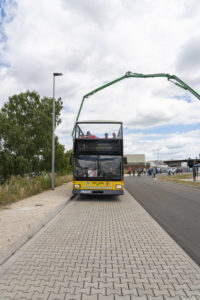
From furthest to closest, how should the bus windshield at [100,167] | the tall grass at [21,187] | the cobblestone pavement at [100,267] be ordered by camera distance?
the bus windshield at [100,167] → the tall grass at [21,187] → the cobblestone pavement at [100,267]

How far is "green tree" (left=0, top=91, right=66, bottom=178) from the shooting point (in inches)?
678

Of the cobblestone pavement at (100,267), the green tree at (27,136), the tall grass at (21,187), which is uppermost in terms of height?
the green tree at (27,136)

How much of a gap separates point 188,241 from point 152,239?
0.73 metres

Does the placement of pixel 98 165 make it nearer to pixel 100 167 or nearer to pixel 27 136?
pixel 100 167

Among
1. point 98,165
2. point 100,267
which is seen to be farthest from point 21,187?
point 100,267

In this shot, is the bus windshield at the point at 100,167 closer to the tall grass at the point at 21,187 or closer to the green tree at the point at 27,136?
the tall grass at the point at 21,187

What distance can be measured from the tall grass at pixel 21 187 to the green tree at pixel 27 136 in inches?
59.4

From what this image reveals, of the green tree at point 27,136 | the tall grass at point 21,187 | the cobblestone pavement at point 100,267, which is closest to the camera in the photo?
the cobblestone pavement at point 100,267

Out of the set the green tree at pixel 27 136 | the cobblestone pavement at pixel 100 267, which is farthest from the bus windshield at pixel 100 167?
the green tree at pixel 27 136

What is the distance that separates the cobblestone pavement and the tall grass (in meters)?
5.15

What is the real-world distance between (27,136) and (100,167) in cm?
A: 833

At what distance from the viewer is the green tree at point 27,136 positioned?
17219 millimetres

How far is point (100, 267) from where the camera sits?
12.7ft

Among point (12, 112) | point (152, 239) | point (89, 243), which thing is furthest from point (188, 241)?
point (12, 112)
